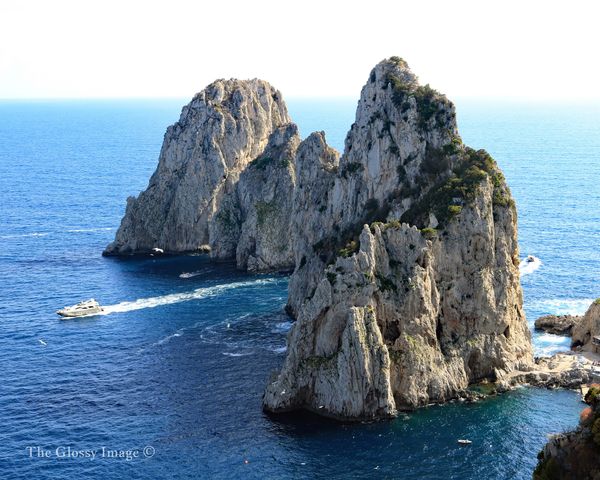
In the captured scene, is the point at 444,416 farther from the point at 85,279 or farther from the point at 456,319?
the point at 85,279

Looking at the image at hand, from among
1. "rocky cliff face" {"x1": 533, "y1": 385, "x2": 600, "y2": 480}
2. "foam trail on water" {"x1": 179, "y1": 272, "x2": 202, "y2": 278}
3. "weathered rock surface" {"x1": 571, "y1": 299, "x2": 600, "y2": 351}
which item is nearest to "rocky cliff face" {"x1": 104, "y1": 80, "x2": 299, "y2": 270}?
"foam trail on water" {"x1": 179, "y1": 272, "x2": 202, "y2": 278}

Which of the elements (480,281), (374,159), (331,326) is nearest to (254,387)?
(331,326)

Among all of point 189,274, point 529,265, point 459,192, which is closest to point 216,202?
point 189,274

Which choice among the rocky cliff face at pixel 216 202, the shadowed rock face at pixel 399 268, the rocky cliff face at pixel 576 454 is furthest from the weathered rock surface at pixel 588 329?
the rocky cliff face at pixel 216 202

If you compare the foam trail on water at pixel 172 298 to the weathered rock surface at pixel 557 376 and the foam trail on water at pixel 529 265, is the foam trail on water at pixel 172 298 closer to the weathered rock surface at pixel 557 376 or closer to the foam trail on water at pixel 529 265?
the foam trail on water at pixel 529 265

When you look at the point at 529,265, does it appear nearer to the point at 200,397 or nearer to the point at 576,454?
the point at 200,397

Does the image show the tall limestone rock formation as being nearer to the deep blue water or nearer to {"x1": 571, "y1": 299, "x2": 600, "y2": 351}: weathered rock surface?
the deep blue water
